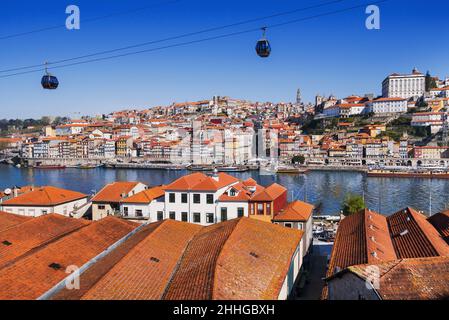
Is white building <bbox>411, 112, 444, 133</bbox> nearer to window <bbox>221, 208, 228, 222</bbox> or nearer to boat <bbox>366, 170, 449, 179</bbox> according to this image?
boat <bbox>366, 170, 449, 179</bbox>

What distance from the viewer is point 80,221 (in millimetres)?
8250

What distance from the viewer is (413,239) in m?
6.92

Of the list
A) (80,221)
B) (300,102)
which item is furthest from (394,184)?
(300,102)

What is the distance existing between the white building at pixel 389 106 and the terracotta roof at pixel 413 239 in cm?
5010

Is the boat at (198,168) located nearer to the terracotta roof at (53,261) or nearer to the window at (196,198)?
the window at (196,198)

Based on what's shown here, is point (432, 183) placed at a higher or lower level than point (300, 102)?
lower

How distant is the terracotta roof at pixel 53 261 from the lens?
176 inches

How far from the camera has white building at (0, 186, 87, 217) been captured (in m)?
11.3

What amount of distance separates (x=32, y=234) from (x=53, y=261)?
6.50 feet

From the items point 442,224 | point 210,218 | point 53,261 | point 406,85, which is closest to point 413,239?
point 442,224

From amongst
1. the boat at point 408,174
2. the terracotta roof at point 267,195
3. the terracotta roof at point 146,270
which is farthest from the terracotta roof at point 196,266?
the boat at point 408,174

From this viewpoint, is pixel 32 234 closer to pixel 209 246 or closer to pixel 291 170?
pixel 209 246

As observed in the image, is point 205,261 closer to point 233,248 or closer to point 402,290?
point 233,248
